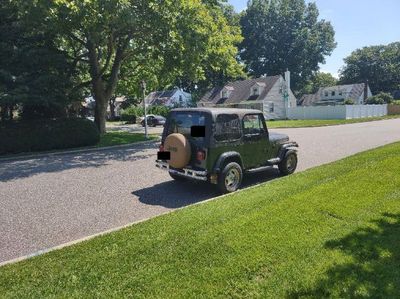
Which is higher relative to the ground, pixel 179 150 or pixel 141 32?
pixel 141 32

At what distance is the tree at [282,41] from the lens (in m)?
67.0

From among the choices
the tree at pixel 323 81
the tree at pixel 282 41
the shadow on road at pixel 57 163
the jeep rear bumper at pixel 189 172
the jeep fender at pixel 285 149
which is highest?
the tree at pixel 282 41

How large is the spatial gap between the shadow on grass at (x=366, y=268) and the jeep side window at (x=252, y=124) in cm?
388

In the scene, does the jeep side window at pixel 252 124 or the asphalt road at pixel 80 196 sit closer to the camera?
the asphalt road at pixel 80 196

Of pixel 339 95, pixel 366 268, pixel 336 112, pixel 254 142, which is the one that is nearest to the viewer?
pixel 366 268

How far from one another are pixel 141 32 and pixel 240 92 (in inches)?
1288

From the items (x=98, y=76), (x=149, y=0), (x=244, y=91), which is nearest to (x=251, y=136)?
(x=149, y=0)

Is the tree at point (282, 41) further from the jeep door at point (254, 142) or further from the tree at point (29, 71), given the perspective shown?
the jeep door at point (254, 142)

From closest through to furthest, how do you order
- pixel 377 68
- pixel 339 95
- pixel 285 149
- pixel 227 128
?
pixel 227 128
pixel 285 149
pixel 339 95
pixel 377 68

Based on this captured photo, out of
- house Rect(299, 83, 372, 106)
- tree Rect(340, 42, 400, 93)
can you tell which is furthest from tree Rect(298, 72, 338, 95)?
house Rect(299, 83, 372, 106)

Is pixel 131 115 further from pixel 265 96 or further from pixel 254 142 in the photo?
pixel 254 142

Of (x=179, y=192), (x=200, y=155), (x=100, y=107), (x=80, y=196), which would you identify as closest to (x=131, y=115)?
(x=100, y=107)

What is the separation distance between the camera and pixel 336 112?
4034 centimetres

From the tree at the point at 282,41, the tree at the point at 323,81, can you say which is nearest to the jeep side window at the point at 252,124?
the tree at the point at 282,41
